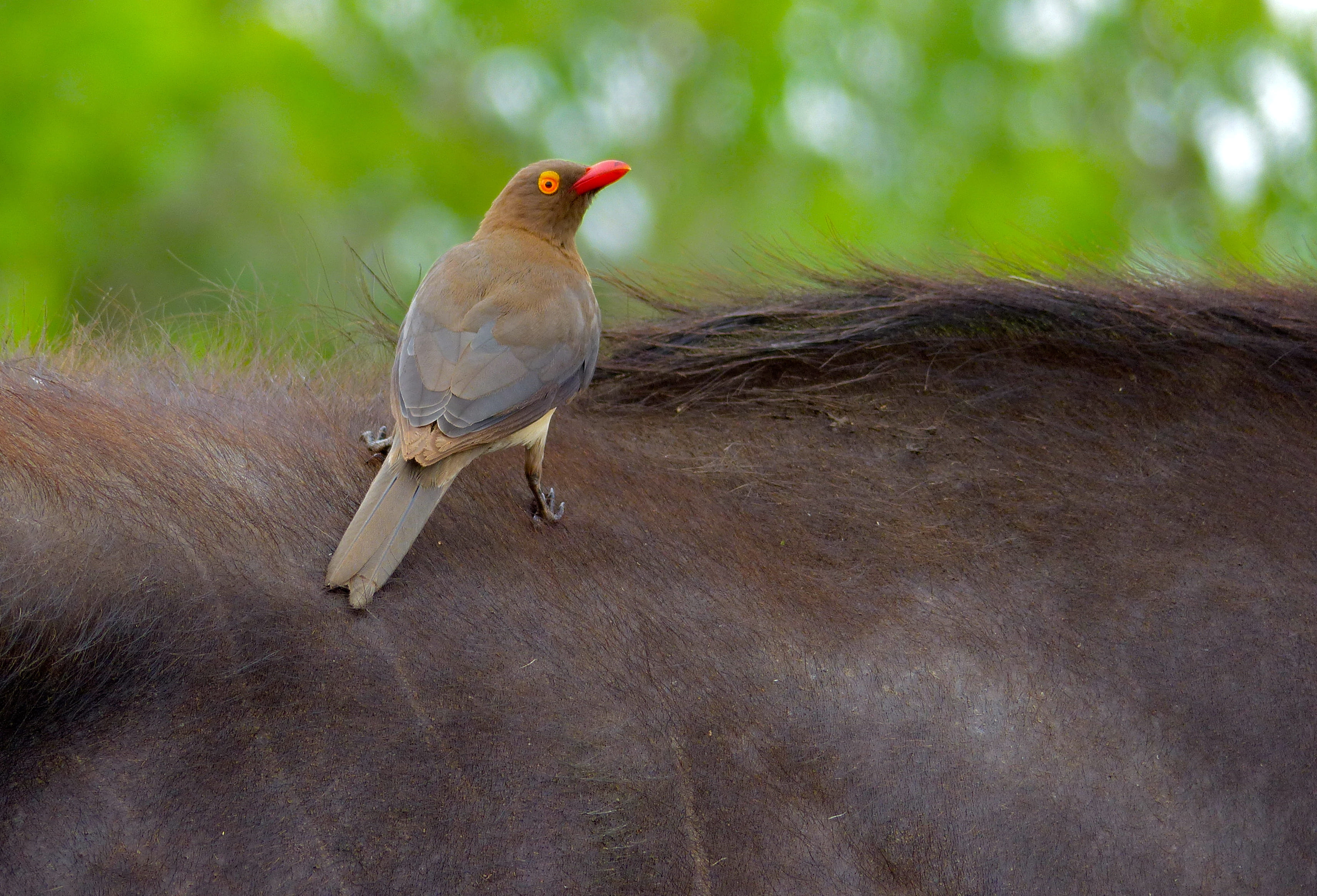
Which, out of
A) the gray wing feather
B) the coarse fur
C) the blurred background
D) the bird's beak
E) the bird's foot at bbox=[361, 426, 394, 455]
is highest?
the bird's beak

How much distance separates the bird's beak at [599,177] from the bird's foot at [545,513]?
879 millimetres

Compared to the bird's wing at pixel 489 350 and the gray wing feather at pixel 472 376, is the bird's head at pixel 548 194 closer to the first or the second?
the bird's wing at pixel 489 350

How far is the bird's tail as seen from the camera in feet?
6.12

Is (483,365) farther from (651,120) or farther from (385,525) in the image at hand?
(651,120)

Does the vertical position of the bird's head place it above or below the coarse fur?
above

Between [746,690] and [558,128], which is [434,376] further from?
[558,128]

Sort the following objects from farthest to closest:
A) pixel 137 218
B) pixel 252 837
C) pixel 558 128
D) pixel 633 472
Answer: pixel 558 128, pixel 137 218, pixel 633 472, pixel 252 837

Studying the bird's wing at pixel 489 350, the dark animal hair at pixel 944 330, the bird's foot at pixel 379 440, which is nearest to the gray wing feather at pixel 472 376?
the bird's wing at pixel 489 350

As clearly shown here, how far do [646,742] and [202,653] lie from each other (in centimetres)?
72

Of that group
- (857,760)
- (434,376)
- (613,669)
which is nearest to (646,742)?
(613,669)

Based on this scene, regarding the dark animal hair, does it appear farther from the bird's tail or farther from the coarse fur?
the bird's tail

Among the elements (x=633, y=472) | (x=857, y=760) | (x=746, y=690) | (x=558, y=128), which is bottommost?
(x=558, y=128)

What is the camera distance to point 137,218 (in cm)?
1049

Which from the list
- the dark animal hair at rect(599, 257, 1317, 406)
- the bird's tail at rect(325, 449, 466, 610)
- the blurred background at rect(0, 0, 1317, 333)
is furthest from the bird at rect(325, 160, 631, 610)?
the blurred background at rect(0, 0, 1317, 333)
